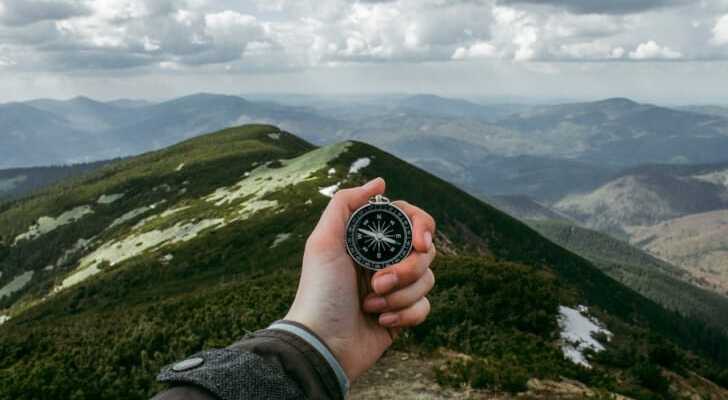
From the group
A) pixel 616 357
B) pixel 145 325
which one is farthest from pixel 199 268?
pixel 616 357

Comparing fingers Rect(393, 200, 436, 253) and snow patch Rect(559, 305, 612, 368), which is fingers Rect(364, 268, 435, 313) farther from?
snow patch Rect(559, 305, 612, 368)

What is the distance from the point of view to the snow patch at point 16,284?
90588 millimetres

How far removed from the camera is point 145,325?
22.4m

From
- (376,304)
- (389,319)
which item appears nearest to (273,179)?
(376,304)

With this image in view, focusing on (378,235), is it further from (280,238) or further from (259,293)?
(280,238)

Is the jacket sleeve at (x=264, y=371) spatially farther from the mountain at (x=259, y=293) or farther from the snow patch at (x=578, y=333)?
the snow patch at (x=578, y=333)

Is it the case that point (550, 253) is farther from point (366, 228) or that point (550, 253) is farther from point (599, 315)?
point (366, 228)

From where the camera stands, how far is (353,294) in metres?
6.24

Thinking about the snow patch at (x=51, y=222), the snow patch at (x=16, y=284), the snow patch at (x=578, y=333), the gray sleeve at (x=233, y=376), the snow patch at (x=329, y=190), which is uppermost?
the gray sleeve at (x=233, y=376)

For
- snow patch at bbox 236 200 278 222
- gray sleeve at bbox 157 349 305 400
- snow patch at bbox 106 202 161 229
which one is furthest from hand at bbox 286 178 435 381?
snow patch at bbox 106 202 161 229

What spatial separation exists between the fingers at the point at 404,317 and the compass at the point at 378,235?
0.62 metres

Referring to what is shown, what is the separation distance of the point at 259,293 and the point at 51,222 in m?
124

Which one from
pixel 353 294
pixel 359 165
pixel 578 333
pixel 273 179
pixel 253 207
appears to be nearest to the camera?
pixel 353 294

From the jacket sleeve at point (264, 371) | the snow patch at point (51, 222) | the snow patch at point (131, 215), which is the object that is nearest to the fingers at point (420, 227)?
the jacket sleeve at point (264, 371)
